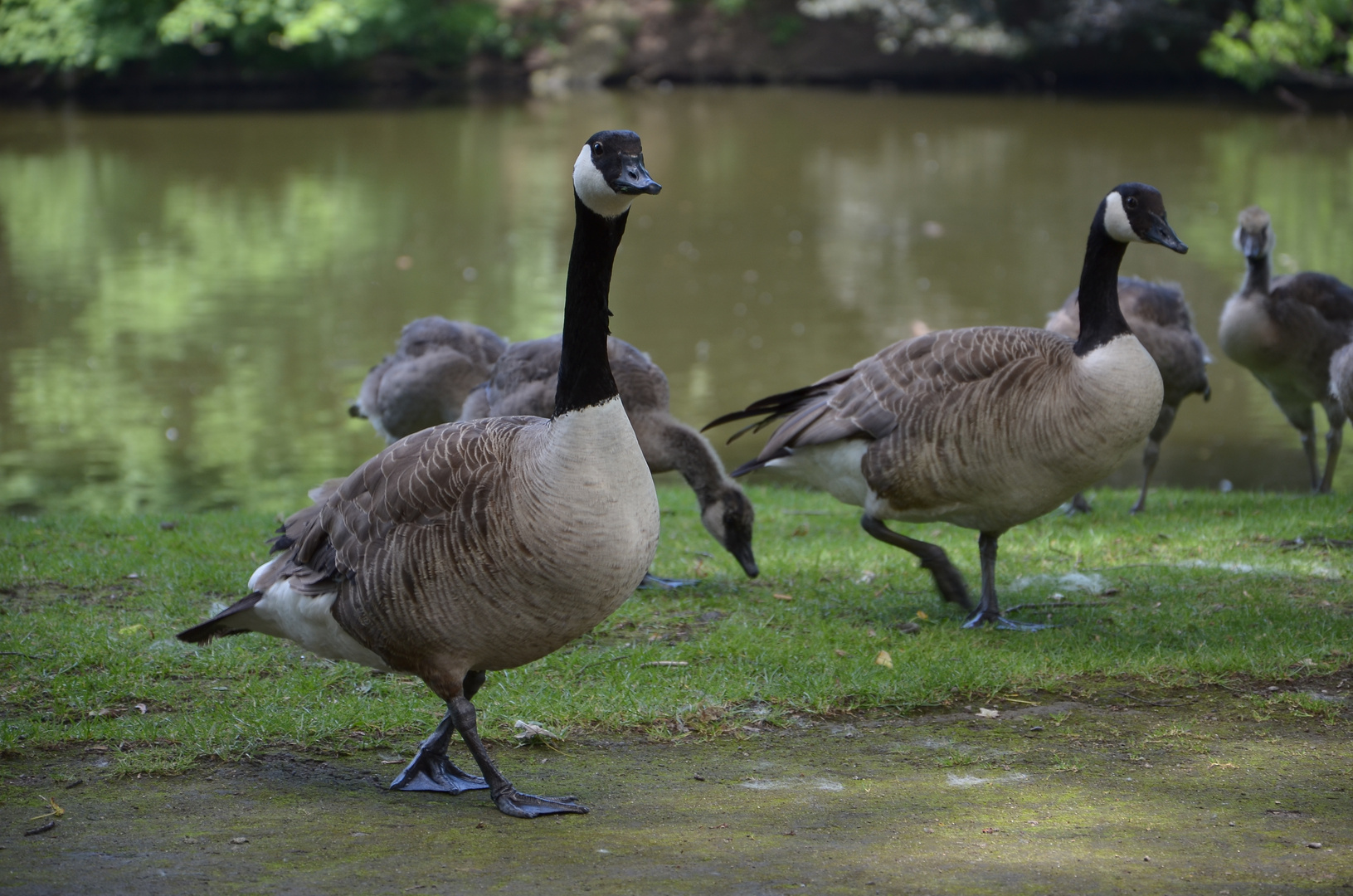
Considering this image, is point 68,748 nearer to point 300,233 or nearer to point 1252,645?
point 1252,645

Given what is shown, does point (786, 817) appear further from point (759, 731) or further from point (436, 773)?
point (436, 773)

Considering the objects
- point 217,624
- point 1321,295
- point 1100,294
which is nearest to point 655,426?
point 1100,294

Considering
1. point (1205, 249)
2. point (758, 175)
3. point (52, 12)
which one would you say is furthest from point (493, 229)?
point (52, 12)

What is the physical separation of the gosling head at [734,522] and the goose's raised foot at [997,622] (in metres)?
1.21

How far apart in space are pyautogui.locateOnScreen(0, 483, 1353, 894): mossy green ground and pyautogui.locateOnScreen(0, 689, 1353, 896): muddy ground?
1 centimetres

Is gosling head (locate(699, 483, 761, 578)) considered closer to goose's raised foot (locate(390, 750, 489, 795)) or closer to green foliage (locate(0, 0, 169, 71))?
goose's raised foot (locate(390, 750, 489, 795))

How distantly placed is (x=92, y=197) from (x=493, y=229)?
7.78 m

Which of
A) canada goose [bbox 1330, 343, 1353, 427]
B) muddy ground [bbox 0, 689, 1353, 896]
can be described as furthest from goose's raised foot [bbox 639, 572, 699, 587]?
canada goose [bbox 1330, 343, 1353, 427]

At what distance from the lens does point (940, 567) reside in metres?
6.41

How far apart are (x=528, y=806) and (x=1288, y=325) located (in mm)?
A: 7445

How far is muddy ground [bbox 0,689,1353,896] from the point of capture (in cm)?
359

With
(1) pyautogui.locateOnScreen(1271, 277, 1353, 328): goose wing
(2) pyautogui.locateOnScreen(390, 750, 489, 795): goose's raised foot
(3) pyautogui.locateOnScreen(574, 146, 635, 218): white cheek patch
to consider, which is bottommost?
(2) pyautogui.locateOnScreen(390, 750, 489, 795): goose's raised foot

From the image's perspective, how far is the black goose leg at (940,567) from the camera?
21.0 feet

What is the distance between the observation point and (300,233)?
20797mm
